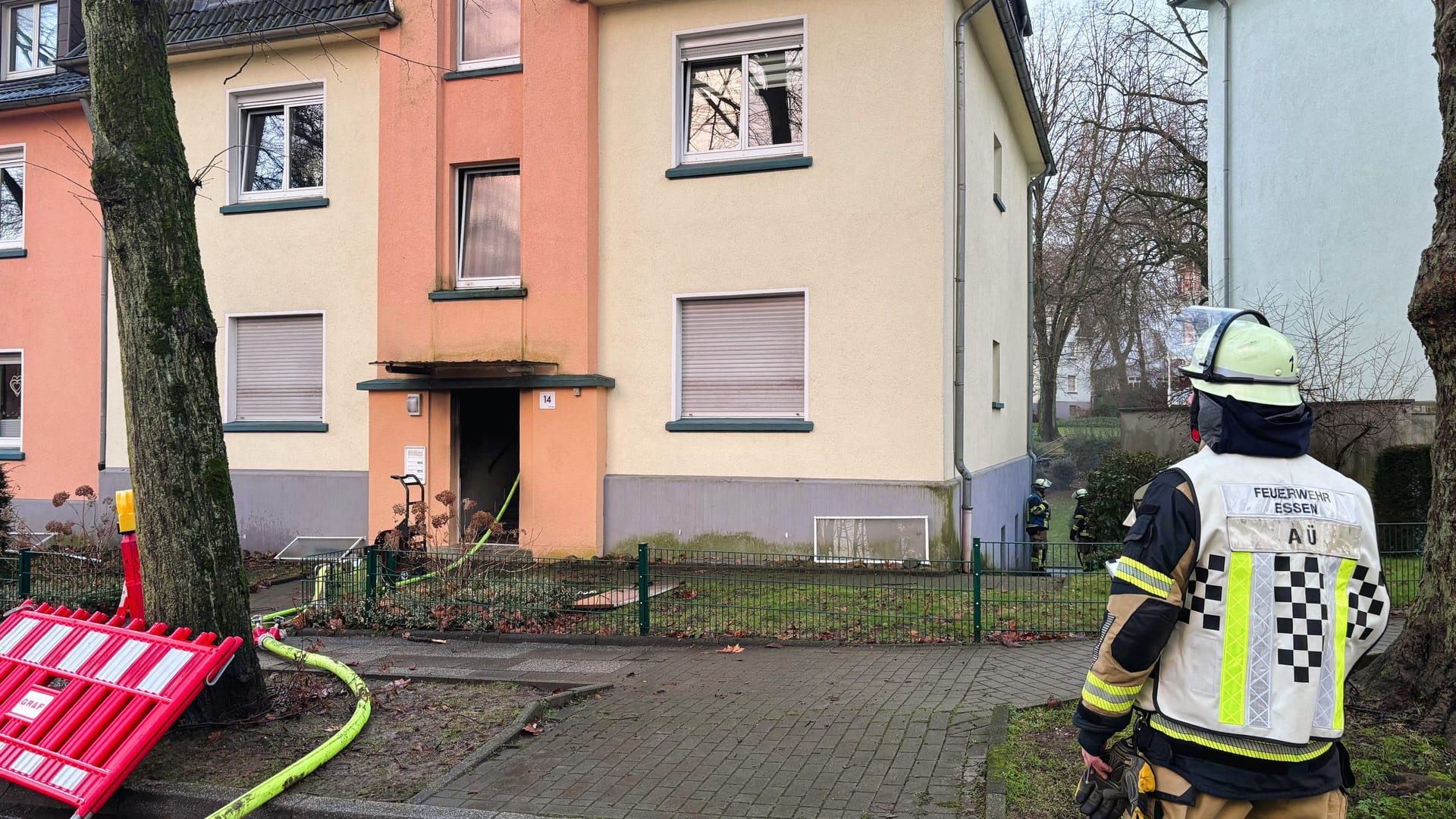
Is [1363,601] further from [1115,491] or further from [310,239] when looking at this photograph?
[310,239]

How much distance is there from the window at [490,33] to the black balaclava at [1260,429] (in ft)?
40.8

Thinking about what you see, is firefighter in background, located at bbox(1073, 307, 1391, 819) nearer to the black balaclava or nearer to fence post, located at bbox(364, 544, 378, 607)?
the black balaclava

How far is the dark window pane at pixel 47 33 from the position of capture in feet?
57.7

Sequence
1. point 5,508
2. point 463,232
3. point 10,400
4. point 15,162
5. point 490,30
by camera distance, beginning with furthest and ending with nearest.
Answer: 1. point 10,400
2. point 15,162
3. point 463,232
4. point 490,30
5. point 5,508

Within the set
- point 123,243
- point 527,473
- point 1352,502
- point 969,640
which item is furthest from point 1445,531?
point 527,473

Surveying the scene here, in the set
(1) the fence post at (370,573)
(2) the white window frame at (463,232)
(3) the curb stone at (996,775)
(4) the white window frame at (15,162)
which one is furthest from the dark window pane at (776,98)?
(4) the white window frame at (15,162)

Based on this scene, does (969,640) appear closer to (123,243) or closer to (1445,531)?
(1445,531)

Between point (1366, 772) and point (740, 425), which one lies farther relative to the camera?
point (740, 425)

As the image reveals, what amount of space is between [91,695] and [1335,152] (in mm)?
17414

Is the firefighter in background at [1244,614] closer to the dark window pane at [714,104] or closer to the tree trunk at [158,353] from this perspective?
the tree trunk at [158,353]

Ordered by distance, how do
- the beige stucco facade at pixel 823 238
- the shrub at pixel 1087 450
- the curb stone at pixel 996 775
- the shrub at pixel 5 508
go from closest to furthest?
1. the curb stone at pixel 996 775
2. the shrub at pixel 5 508
3. the beige stucco facade at pixel 823 238
4. the shrub at pixel 1087 450

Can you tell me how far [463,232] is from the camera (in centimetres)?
1396

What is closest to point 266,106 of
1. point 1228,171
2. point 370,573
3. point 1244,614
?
point 370,573

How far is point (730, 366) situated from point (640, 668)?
5944mm
